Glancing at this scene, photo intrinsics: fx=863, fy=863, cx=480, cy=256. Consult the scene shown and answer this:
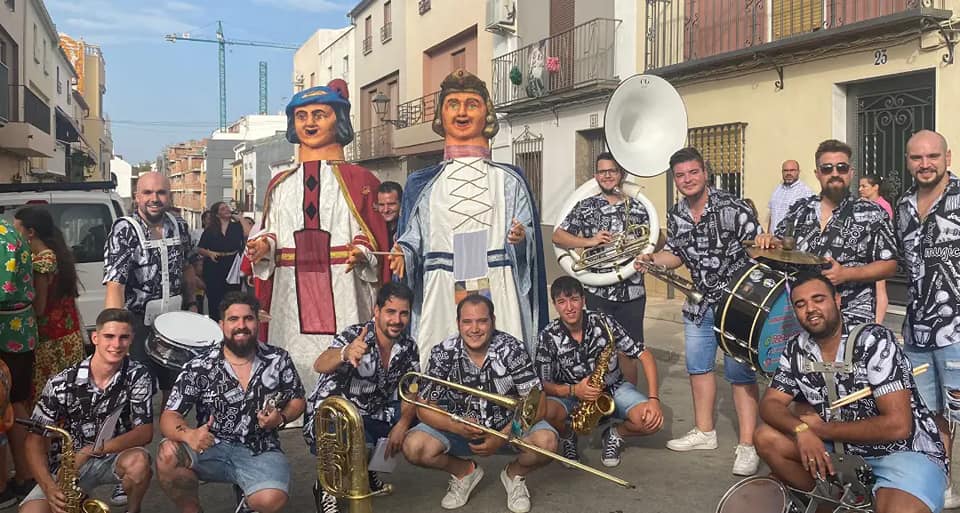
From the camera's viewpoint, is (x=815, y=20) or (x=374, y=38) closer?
(x=815, y=20)

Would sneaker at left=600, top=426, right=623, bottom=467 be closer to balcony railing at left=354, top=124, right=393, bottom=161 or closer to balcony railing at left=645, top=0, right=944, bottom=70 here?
balcony railing at left=645, top=0, right=944, bottom=70

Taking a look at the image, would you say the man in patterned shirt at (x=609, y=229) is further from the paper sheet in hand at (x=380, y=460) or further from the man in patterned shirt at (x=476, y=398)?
the paper sheet in hand at (x=380, y=460)

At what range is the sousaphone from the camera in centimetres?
514

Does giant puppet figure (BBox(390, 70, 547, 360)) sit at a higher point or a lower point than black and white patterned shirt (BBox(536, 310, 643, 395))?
higher

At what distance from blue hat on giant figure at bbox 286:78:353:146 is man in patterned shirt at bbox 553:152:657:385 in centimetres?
160

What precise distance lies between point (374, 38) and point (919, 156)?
72.1ft

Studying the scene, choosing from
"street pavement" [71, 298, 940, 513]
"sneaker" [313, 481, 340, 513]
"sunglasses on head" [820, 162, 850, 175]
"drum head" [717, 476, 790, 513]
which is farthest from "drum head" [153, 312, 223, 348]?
"sunglasses on head" [820, 162, 850, 175]

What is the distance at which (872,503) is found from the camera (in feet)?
9.86

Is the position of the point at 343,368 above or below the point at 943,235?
below

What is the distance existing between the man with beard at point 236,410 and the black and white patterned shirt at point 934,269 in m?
2.74

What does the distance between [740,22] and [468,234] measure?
680 cm

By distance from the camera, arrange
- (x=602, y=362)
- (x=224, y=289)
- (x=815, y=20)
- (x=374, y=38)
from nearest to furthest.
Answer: (x=602, y=362) → (x=224, y=289) → (x=815, y=20) → (x=374, y=38)

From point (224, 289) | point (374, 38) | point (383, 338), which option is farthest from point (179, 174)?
point (383, 338)

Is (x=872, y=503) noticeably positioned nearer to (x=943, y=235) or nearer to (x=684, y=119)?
(x=943, y=235)
